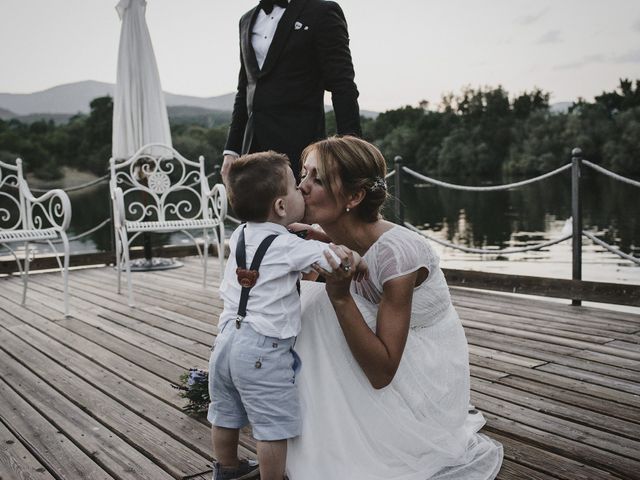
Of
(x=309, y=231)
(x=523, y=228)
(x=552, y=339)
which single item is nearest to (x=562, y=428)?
(x=309, y=231)

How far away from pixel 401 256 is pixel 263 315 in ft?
1.26

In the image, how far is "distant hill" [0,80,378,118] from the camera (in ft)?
164

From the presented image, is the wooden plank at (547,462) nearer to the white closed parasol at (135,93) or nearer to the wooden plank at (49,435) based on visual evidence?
the wooden plank at (49,435)

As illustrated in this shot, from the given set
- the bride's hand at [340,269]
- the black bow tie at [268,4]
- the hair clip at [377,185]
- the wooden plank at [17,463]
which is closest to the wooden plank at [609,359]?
the hair clip at [377,185]

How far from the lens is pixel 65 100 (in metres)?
58.8

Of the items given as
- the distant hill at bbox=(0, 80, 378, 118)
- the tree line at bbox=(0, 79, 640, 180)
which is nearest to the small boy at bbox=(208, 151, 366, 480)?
the tree line at bbox=(0, 79, 640, 180)

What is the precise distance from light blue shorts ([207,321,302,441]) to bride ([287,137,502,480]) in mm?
68

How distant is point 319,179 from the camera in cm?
168

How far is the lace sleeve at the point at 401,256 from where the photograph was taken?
5.25ft

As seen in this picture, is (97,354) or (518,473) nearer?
(518,473)

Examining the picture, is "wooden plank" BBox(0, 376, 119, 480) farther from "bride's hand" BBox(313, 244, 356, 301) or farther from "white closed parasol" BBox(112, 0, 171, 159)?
"white closed parasol" BBox(112, 0, 171, 159)

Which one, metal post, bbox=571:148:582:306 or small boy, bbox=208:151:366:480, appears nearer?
small boy, bbox=208:151:366:480

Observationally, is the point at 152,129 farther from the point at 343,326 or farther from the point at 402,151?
the point at 402,151

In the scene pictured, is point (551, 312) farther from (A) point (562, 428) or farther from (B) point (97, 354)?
(B) point (97, 354)
